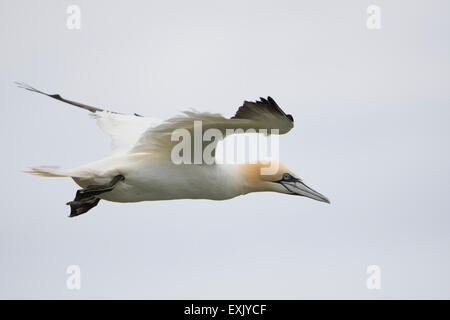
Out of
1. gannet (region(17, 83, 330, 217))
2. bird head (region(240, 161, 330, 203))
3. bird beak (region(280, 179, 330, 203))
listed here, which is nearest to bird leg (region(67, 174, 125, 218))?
gannet (region(17, 83, 330, 217))

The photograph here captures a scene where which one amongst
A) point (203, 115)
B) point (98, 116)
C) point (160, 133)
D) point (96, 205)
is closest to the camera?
point (203, 115)

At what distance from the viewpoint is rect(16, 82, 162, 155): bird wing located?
1710 centimetres

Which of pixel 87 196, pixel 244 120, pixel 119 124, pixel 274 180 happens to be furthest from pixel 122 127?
pixel 244 120

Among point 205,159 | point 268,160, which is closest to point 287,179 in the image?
point 268,160

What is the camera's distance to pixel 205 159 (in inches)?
620

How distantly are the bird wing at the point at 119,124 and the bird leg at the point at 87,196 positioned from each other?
993 mm

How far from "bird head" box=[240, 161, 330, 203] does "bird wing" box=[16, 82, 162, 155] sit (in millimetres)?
1633

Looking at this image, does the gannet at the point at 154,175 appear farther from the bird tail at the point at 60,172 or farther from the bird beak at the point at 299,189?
the bird beak at the point at 299,189

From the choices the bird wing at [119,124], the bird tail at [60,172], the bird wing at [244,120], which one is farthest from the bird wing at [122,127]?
the bird wing at [244,120]

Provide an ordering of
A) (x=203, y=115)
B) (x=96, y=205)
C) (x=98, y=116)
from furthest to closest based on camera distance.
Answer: (x=98, y=116) → (x=96, y=205) → (x=203, y=115)

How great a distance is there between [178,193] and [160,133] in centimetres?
94

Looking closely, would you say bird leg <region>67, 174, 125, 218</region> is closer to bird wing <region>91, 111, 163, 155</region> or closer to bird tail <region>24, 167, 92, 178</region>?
bird tail <region>24, 167, 92, 178</region>

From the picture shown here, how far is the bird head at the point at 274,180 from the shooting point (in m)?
16.5

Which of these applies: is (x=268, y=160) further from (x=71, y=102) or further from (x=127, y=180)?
(x=71, y=102)
